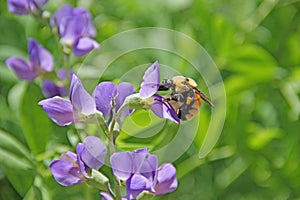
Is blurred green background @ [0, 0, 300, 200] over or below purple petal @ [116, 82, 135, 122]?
below

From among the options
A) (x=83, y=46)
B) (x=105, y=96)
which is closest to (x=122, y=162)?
(x=105, y=96)

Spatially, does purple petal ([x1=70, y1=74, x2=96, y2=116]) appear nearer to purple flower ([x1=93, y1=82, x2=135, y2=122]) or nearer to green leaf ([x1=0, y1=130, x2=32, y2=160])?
purple flower ([x1=93, y1=82, x2=135, y2=122])

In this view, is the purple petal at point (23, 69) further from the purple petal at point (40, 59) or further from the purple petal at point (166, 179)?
the purple petal at point (166, 179)

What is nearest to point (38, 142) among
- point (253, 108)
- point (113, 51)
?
point (113, 51)

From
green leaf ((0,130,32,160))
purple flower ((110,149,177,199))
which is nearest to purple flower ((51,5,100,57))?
green leaf ((0,130,32,160))

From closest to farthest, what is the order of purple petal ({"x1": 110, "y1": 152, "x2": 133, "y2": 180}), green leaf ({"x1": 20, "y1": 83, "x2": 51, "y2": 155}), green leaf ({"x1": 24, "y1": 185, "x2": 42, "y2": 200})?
purple petal ({"x1": 110, "y1": 152, "x2": 133, "y2": 180}), green leaf ({"x1": 24, "y1": 185, "x2": 42, "y2": 200}), green leaf ({"x1": 20, "y1": 83, "x2": 51, "y2": 155})

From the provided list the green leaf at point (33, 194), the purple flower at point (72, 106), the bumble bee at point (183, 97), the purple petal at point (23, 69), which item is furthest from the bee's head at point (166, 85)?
the purple petal at point (23, 69)

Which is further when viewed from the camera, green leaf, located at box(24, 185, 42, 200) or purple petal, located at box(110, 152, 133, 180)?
green leaf, located at box(24, 185, 42, 200)
